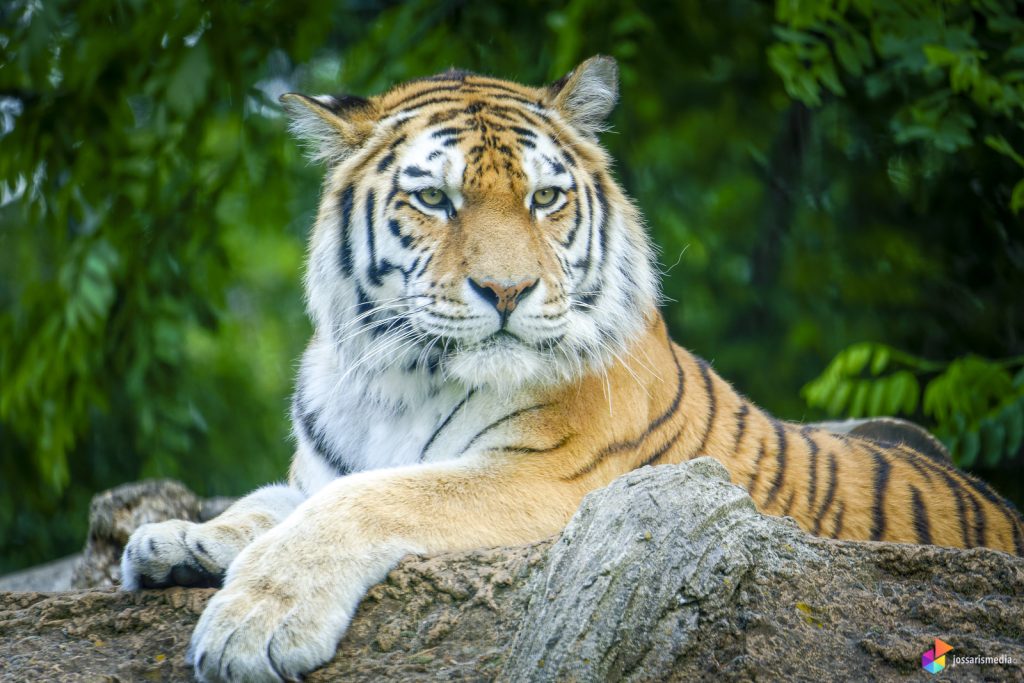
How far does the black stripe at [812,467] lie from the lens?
3.27 m

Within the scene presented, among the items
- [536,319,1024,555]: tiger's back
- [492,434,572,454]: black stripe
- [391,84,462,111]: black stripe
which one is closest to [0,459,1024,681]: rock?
[492,434,572,454]: black stripe

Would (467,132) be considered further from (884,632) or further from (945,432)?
(945,432)

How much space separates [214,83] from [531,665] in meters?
3.97

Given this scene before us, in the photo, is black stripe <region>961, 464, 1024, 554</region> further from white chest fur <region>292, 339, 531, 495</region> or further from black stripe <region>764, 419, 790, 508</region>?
white chest fur <region>292, 339, 531, 495</region>

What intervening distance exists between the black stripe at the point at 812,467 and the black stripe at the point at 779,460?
3.3 inches

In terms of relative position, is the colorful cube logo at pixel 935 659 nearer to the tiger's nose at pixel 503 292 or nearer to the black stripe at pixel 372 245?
the tiger's nose at pixel 503 292

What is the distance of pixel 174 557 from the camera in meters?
2.62

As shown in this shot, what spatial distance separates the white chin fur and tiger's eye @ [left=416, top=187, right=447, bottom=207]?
1.55 ft

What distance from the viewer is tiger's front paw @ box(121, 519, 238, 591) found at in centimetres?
259

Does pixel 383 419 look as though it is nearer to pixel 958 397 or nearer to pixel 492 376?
pixel 492 376

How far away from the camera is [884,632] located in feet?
6.63

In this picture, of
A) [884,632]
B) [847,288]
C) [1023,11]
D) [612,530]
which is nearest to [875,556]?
[884,632]

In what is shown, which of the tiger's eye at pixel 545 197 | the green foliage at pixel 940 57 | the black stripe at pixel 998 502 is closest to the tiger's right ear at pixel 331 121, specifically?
the tiger's eye at pixel 545 197

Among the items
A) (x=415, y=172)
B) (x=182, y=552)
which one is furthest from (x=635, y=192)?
(x=182, y=552)
